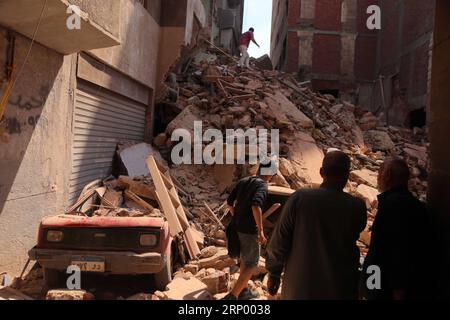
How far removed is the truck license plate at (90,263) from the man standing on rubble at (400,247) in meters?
2.96

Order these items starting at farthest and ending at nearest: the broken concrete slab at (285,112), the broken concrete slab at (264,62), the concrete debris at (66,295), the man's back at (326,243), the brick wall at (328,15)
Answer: the brick wall at (328,15), the broken concrete slab at (264,62), the broken concrete slab at (285,112), the concrete debris at (66,295), the man's back at (326,243)

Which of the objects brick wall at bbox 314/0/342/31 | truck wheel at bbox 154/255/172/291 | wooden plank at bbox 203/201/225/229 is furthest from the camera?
brick wall at bbox 314/0/342/31

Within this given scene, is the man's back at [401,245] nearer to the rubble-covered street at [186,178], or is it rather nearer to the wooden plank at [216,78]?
the rubble-covered street at [186,178]

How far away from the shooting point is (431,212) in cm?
330

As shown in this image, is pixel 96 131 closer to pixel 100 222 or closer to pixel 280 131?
pixel 100 222

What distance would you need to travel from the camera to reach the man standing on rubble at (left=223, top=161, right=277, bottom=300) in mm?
4633

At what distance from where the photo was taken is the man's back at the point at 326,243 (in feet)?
9.07

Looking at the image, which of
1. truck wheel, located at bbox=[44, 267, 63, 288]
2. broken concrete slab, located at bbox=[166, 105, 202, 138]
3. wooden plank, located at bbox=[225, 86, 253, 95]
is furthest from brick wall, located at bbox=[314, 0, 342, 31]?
truck wheel, located at bbox=[44, 267, 63, 288]

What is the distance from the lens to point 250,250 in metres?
4.71

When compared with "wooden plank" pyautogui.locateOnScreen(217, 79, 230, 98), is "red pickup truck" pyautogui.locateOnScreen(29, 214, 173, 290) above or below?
below

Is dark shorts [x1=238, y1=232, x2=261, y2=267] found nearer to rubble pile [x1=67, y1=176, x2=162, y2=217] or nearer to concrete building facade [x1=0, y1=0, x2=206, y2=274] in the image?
rubble pile [x1=67, y1=176, x2=162, y2=217]

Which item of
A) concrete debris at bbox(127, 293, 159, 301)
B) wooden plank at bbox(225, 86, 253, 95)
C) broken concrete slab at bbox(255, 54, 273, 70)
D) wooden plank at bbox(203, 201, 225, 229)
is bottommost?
concrete debris at bbox(127, 293, 159, 301)

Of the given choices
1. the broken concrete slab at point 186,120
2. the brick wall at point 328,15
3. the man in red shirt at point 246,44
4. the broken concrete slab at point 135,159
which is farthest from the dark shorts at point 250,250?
the brick wall at point 328,15
